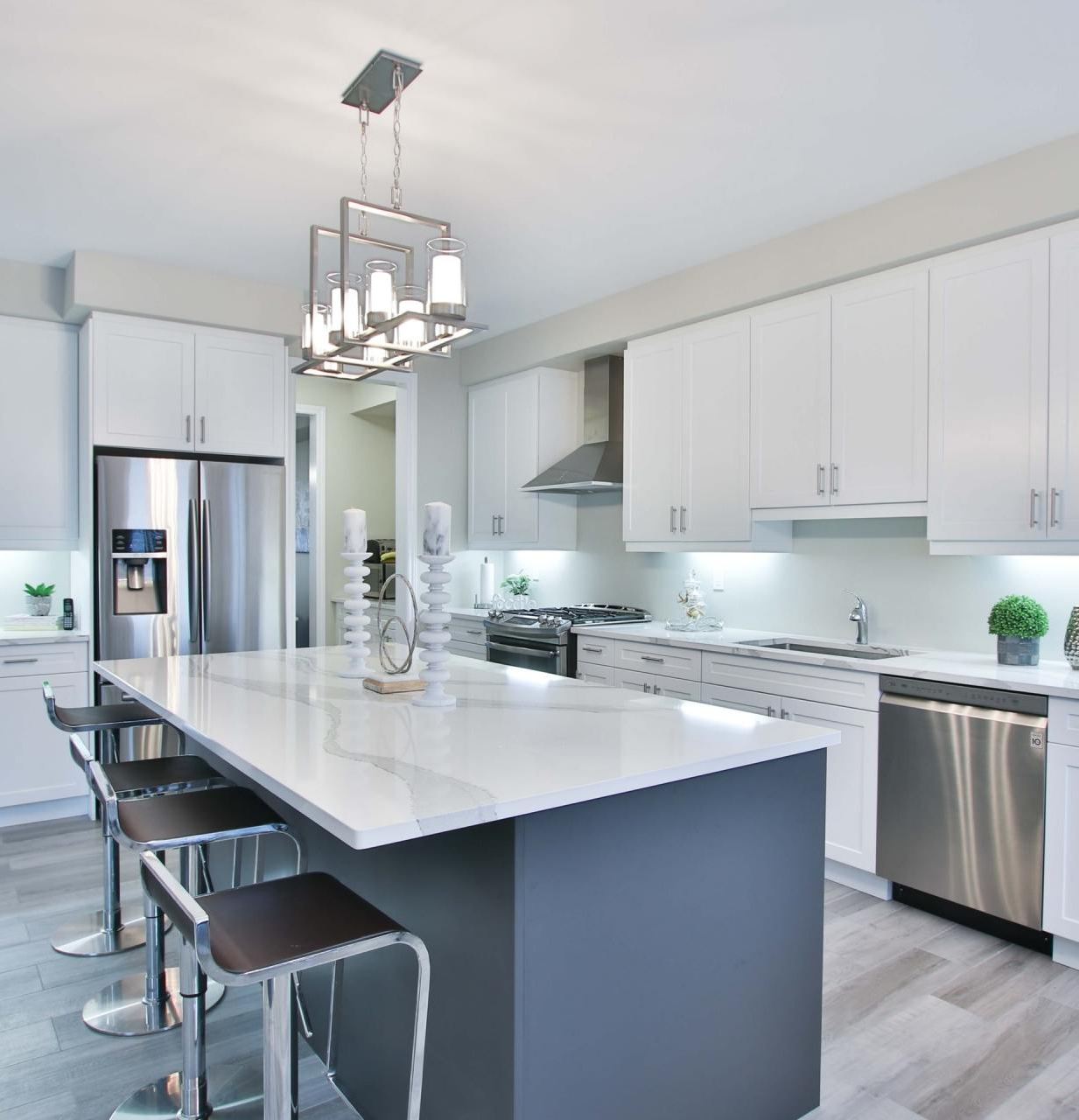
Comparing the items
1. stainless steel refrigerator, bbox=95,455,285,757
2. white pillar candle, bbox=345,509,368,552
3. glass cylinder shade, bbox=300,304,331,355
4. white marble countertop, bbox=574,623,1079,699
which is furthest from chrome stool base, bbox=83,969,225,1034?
white marble countertop, bbox=574,623,1079,699

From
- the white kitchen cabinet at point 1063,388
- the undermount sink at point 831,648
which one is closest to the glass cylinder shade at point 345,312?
the undermount sink at point 831,648

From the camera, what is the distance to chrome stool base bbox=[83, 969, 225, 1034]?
2324 millimetres

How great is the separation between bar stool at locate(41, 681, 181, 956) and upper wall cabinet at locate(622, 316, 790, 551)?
8.29 feet

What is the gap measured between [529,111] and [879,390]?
169 centimetres

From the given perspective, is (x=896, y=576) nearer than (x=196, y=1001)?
No

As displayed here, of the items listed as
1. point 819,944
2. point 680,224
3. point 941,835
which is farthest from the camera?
point 680,224

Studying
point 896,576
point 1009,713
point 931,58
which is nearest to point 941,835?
point 1009,713

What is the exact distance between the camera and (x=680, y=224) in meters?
3.56

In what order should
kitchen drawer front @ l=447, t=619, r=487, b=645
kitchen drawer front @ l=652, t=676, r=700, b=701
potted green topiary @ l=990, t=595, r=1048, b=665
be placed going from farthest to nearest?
1. kitchen drawer front @ l=447, t=619, r=487, b=645
2. kitchen drawer front @ l=652, t=676, r=700, b=701
3. potted green topiary @ l=990, t=595, r=1048, b=665

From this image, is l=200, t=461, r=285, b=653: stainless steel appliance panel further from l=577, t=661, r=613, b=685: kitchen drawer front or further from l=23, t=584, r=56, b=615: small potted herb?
l=577, t=661, r=613, b=685: kitchen drawer front

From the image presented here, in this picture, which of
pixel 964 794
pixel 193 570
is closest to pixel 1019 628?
pixel 964 794

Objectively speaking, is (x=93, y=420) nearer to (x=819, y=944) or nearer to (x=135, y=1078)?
(x=135, y=1078)

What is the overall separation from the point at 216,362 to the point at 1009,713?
3.89 m

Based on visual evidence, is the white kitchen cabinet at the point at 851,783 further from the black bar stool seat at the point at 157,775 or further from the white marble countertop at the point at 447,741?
the black bar stool seat at the point at 157,775
